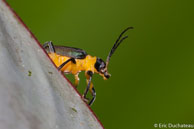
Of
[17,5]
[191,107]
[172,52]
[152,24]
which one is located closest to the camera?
[191,107]

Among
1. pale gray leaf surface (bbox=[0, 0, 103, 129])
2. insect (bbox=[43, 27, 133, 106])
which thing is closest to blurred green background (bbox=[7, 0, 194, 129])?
insect (bbox=[43, 27, 133, 106])

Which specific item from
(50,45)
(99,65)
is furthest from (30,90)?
(99,65)

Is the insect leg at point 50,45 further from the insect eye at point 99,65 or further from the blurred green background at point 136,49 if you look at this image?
the insect eye at point 99,65

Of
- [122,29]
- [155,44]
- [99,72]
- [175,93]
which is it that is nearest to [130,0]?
[122,29]

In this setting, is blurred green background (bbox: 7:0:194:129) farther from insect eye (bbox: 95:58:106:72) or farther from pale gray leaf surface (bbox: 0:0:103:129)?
pale gray leaf surface (bbox: 0:0:103:129)

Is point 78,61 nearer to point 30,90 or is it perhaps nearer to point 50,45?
point 50,45

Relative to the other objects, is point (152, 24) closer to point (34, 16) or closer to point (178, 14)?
point (178, 14)

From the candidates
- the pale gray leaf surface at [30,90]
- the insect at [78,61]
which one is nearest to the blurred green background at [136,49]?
the insect at [78,61]
